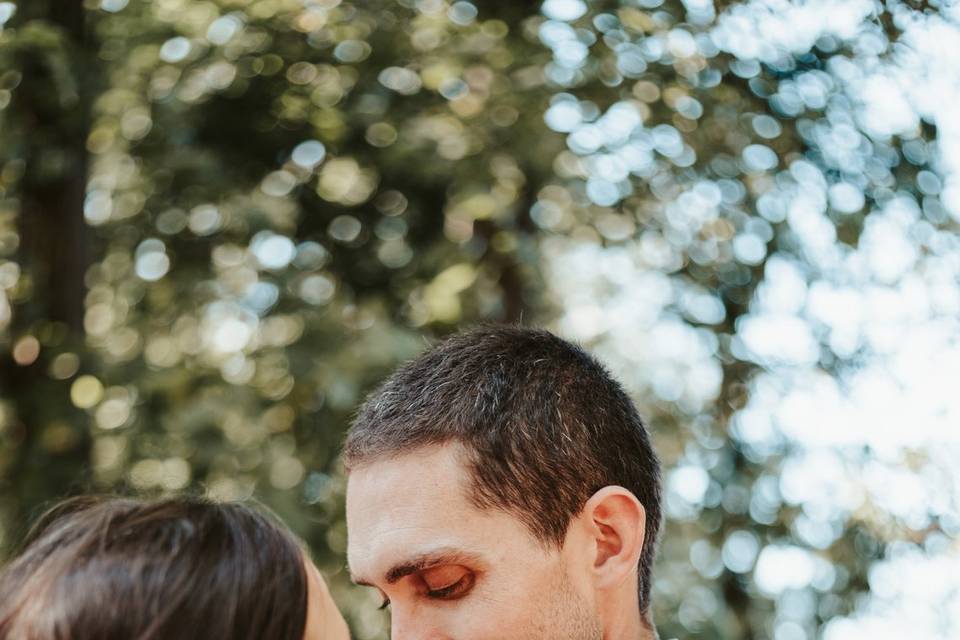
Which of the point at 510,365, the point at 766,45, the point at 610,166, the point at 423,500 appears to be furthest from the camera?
the point at 610,166

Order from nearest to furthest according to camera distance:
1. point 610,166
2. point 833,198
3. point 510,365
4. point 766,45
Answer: point 510,365, point 766,45, point 833,198, point 610,166

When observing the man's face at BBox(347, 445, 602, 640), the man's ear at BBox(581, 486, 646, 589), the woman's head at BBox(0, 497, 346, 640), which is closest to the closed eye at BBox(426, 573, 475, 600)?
the man's face at BBox(347, 445, 602, 640)

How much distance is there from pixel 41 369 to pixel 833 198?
3055 mm

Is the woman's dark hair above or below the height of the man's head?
above

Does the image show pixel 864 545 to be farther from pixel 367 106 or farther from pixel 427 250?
pixel 367 106

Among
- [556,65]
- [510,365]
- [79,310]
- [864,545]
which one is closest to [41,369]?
[79,310]

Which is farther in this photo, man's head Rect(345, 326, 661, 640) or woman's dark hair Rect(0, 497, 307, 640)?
man's head Rect(345, 326, 661, 640)

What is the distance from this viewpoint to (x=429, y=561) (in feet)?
8.11

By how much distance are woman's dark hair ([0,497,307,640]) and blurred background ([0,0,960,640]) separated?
2288mm

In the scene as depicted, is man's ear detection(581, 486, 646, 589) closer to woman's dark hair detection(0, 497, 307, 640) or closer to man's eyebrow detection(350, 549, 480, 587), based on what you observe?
man's eyebrow detection(350, 549, 480, 587)

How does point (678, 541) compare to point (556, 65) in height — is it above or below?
below

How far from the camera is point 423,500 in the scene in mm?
2518

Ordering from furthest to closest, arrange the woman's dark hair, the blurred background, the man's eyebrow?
the blurred background → the man's eyebrow → the woman's dark hair

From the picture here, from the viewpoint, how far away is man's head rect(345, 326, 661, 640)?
98.0 inches
